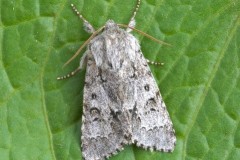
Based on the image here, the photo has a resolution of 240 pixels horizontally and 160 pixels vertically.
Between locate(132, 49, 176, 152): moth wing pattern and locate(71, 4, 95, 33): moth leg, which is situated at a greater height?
locate(71, 4, 95, 33): moth leg

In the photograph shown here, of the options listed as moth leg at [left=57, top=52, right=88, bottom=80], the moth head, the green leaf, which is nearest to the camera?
the green leaf

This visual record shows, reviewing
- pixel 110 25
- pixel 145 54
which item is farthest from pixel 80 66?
pixel 145 54

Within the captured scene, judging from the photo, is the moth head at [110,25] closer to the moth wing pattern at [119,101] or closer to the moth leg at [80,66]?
the moth wing pattern at [119,101]

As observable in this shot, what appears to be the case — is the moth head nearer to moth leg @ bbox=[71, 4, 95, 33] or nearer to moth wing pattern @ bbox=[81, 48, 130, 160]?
moth leg @ bbox=[71, 4, 95, 33]

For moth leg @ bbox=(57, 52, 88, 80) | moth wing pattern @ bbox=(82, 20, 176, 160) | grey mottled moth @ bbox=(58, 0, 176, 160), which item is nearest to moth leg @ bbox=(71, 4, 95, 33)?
grey mottled moth @ bbox=(58, 0, 176, 160)

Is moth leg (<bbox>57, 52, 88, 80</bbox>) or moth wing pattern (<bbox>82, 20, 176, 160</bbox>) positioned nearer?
moth wing pattern (<bbox>82, 20, 176, 160</bbox>)

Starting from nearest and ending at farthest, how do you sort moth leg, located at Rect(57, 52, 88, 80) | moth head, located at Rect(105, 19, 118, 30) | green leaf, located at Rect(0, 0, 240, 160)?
Result: green leaf, located at Rect(0, 0, 240, 160) → moth head, located at Rect(105, 19, 118, 30) → moth leg, located at Rect(57, 52, 88, 80)

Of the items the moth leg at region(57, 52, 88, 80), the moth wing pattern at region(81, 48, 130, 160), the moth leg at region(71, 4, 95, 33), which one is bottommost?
the moth wing pattern at region(81, 48, 130, 160)
